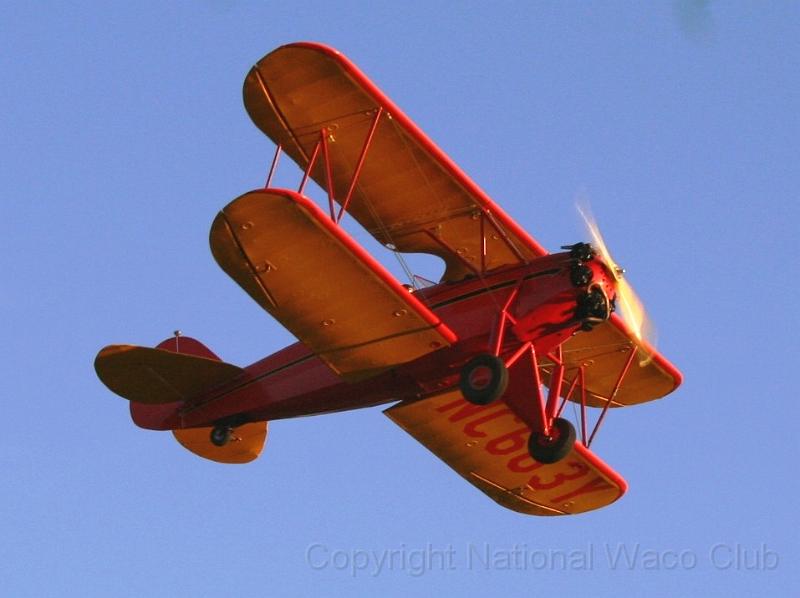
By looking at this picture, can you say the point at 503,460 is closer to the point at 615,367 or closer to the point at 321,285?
the point at 615,367

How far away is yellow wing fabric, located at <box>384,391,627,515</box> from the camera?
20891 mm

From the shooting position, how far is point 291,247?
1806cm

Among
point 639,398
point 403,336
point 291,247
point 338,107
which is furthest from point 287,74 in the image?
point 639,398

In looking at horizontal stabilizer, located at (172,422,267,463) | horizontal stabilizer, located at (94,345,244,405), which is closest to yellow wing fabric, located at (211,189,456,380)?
horizontal stabilizer, located at (94,345,244,405)

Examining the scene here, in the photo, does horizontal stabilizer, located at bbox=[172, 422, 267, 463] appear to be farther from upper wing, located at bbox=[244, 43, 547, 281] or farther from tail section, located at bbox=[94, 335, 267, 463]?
upper wing, located at bbox=[244, 43, 547, 281]

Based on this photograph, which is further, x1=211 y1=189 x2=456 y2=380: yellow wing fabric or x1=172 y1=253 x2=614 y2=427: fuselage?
x1=172 y1=253 x2=614 y2=427: fuselage

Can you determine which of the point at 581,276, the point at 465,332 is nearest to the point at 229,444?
the point at 465,332

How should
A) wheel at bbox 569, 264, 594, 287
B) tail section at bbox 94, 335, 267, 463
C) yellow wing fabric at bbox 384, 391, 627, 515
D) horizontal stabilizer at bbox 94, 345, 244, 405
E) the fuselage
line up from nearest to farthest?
wheel at bbox 569, 264, 594, 287
the fuselage
horizontal stabilizer at bbox 94, 345, 244, 405
tail section at bbox 94, 335, 267, 463
yellow wing fabric at bbox 384, 391, 627, 515

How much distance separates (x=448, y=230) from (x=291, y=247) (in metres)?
3.02

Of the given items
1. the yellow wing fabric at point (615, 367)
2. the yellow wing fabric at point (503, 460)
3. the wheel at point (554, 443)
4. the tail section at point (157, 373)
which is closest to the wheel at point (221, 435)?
the tail section at point (157, 373)

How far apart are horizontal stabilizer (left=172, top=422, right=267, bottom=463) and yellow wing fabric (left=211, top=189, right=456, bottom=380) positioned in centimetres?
299

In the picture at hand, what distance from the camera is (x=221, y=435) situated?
21469 millimetres

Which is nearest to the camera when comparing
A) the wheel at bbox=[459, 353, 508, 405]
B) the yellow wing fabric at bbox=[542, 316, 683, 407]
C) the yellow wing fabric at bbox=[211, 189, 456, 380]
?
the yellow wing fabric at bbox=[211, 189, 456, 380]

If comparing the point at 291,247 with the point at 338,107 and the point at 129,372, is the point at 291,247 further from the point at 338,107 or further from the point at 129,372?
the point at 129,372
